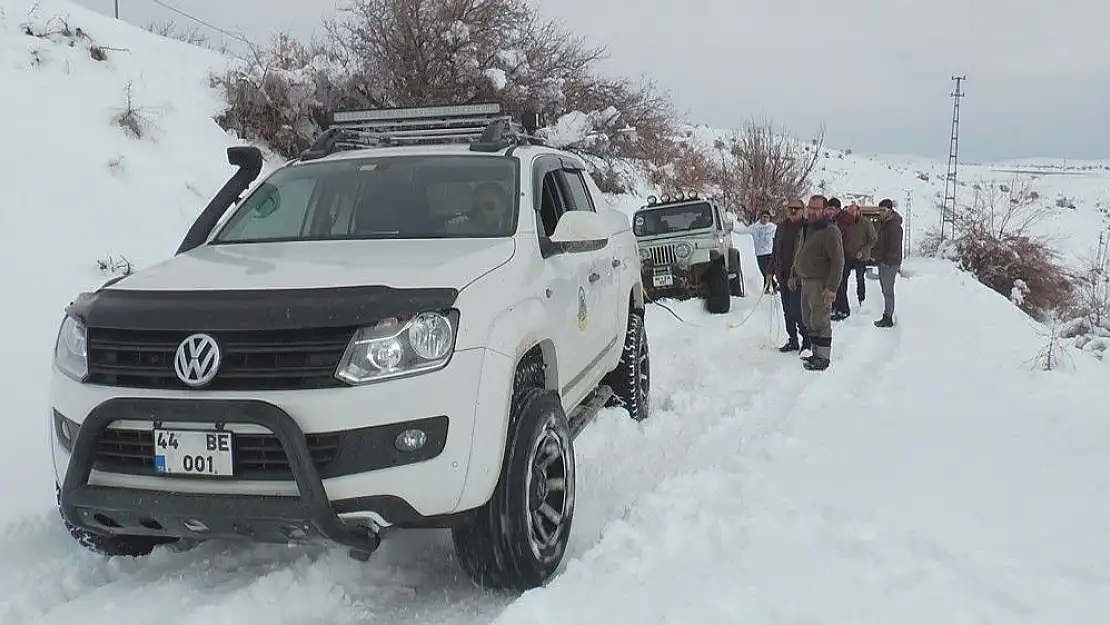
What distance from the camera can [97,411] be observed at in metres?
2.61

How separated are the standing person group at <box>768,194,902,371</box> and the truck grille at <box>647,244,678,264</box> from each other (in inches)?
59.6

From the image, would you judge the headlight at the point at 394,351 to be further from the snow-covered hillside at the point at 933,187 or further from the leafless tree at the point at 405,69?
the snow-covered hillside at the point at 933,187

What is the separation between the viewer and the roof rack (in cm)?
452

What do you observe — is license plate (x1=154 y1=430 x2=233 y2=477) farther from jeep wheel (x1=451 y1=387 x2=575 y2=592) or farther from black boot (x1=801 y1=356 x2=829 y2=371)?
black boot (x1=801 y1=356 x2=829 y2=371)

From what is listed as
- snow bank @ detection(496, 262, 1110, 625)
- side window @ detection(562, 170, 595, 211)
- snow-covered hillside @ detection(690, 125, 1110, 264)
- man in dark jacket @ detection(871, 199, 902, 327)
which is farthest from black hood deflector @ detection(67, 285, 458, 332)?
snow-covered hillside @ detection(690, 125, 1110, 264)

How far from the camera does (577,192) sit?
504 cm

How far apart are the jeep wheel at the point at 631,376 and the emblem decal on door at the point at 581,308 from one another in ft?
4.03

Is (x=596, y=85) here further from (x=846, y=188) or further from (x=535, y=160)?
(x=846, y=188)

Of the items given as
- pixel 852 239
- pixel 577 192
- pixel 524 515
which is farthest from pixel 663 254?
pixel 524 515

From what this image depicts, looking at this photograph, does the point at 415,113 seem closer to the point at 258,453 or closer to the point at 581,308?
the point at 581,308

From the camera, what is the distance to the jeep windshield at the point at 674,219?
12.5 meters

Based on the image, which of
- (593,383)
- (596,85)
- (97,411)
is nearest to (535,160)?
(593,383)

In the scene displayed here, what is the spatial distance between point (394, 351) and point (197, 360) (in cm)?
61

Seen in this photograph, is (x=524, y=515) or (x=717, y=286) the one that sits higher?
(x=524, y=515)
